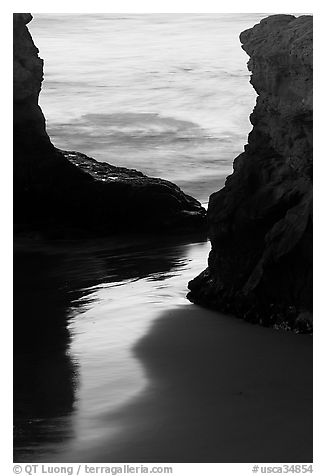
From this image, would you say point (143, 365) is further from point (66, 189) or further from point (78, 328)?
point (66, 189)

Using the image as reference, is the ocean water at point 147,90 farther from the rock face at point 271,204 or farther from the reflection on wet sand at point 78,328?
the rock face at point 271,204

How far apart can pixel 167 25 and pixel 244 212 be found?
13536 millimetres

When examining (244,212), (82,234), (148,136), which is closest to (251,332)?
(244,212)

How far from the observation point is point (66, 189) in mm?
13766

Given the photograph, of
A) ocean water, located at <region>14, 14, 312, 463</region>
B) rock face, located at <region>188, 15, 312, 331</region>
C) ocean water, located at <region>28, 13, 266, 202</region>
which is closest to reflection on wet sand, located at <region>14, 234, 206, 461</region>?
ocean water, located at <region>14, 14, 312, 463</region>

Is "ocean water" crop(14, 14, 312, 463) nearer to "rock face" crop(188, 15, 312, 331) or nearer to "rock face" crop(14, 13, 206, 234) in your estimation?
"rock face" crop(188, 15, 312, 331)

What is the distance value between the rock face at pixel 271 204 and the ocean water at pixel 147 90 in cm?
872

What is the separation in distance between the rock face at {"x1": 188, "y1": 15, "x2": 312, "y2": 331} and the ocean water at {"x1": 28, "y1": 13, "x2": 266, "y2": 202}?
8.72m

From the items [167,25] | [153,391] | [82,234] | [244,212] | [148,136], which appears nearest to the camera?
[153,391]

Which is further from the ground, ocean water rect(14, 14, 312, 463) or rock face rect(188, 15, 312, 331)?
rock face rect(188, 15, 312, 331)

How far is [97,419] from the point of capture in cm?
651

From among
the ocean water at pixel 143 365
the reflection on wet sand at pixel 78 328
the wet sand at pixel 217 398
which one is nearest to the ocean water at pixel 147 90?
the ocean water at pixel 143 365

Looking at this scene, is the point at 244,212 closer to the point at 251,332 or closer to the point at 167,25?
the point at 251,332

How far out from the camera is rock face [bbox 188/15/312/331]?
27.4 feet
